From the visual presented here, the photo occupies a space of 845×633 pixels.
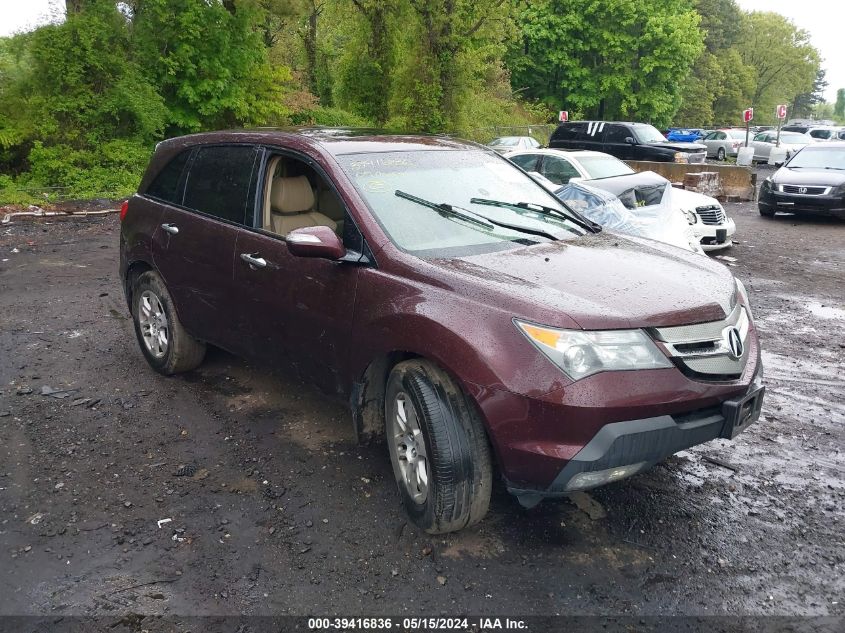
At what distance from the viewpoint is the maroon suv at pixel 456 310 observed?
295 cm

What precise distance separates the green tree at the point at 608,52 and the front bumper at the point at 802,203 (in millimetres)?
34166

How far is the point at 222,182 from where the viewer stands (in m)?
4.74

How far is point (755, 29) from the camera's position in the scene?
72.9m

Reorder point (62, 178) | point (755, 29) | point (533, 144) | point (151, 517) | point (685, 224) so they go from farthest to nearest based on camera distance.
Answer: point (755, 29), point (533, 144), point (62, 178), point (685, 224), point (151, 517)

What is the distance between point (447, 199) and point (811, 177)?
42.2 feet

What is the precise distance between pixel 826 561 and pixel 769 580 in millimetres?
351

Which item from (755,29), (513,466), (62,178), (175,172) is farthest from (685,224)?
(755,29)

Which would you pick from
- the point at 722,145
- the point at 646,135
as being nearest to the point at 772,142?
the point at 722,145

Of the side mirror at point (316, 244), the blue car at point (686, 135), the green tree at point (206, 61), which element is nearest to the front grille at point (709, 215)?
the side mirror at point (316, 244)

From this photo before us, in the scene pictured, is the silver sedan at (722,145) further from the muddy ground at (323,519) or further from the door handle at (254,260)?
the door handle at (254,260)

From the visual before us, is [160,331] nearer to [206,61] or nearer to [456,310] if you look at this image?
[456,310]

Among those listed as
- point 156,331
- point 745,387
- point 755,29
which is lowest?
point 156,331

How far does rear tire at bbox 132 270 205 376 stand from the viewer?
17.3 feet

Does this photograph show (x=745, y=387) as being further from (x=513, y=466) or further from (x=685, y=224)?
(x=685, y=224)
